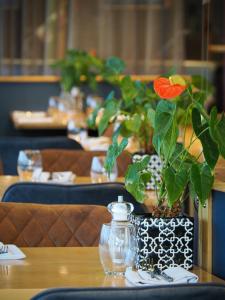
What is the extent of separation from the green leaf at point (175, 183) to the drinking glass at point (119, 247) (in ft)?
0.53

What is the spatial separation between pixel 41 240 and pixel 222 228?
0.83m

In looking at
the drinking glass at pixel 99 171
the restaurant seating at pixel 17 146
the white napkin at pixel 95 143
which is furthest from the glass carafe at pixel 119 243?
the white napkin at pixel 95 143

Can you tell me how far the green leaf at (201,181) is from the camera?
105 inches

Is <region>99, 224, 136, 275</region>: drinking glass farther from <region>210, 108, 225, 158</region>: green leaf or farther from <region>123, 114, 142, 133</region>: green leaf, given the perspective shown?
<region>123, 114, 142, 133</region>: green leaf

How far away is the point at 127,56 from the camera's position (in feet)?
39.0

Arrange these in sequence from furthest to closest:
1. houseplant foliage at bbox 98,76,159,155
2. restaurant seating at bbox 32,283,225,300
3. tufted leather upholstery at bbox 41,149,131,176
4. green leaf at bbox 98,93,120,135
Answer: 1. tufted leather upholstery at bbox 41,149,131,176
2. houseplant foliage at bbox 98,76,159,155
3. green leaf at bbox 98,93,120,135
4. restaurant seating at bbox 32,283,225,300

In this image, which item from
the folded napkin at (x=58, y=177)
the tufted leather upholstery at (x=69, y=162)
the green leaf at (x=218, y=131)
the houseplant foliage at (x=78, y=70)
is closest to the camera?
the green leaf at (x=218, y=131)

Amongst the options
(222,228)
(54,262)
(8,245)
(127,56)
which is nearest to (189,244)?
(222,228)

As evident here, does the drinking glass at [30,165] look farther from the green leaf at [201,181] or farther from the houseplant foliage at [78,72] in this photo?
the houseplant foliage at [78,72]

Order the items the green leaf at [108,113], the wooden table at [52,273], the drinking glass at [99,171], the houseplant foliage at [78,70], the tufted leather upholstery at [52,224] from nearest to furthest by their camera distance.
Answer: the wooden table at [52,273] < the tufted leather upholstery at [52,224] < the green leaf at [108,113] < the drinking glass at [99,171] < the houseplant foliage at [78,70]

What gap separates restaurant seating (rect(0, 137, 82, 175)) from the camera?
234 inches

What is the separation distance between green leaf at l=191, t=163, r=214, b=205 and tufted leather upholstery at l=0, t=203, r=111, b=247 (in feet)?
2.47

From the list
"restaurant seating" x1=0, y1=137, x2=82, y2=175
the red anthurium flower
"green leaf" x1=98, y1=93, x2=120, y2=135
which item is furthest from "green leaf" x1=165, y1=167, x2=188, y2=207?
"restaurant seating" x1=0, y1=137, x2=82, y2=175

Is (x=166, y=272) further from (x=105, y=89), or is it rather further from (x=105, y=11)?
(x=105, y=11)
